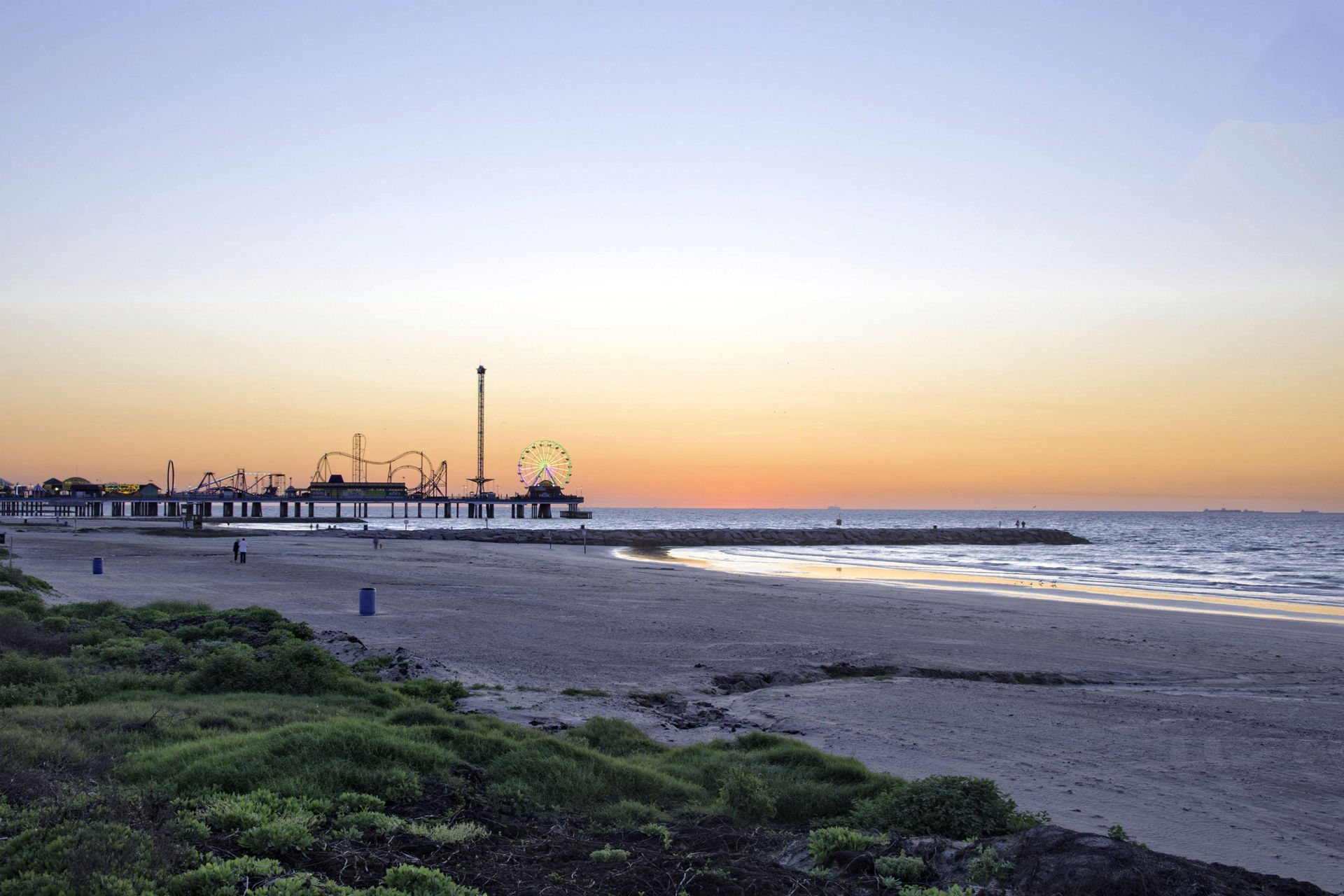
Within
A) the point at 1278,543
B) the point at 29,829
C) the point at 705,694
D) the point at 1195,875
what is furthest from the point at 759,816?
the point at 1278,543

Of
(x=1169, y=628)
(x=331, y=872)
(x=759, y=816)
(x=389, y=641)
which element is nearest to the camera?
(x=331, y=872)

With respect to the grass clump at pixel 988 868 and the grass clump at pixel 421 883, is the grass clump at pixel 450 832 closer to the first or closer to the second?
the grass clump at pixel 421 883

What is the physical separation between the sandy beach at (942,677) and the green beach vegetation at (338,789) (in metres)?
1.65

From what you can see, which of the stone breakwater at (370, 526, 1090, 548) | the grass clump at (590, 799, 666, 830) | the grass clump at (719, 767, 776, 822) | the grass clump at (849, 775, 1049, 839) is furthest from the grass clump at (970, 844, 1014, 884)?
the stone breakwater at (370, 526, 1090, 548)

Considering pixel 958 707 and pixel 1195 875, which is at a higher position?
pixel 1195 875

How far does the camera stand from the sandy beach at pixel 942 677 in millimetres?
9320

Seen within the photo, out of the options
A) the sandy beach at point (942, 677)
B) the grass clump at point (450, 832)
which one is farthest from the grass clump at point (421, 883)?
the sandy beach at point (942, 677)

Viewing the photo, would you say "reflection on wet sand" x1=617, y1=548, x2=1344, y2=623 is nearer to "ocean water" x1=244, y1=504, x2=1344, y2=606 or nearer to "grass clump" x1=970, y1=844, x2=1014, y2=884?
Answer: "ocean water" x1=244, y1=504, x2=1344, y2=606

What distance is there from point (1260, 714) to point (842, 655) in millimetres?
7214

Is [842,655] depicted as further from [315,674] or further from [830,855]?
[830,855]

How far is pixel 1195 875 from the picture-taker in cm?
562

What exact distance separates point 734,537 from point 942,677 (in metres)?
76.4

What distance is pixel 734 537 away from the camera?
304ft

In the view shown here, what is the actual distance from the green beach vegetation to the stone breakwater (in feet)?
207
